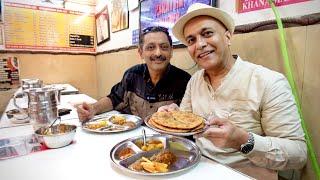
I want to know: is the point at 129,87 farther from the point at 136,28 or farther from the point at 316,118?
the point at 316,118

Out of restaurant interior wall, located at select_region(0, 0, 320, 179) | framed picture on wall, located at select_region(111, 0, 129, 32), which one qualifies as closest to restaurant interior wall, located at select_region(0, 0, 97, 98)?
restaurant interior wall, located at select_region(0, 0, 320, 179)

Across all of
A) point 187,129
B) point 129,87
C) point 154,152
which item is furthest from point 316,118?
point 129,87

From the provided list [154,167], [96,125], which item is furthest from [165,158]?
[96,125]

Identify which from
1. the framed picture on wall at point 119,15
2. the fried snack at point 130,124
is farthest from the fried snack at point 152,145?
the framed picture on wall at point 119,15

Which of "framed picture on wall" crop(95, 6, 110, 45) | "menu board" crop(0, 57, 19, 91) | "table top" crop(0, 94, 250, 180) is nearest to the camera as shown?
"table top" crop(0, 94, 250, 180)

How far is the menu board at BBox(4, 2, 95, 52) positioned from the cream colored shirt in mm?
3485

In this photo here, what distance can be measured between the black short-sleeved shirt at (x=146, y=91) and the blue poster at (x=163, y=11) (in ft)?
1.50

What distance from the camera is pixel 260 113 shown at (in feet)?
3.81

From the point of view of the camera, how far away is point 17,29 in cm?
372

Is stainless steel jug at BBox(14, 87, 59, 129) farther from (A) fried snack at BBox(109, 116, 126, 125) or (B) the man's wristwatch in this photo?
(B) the man's wristwatch

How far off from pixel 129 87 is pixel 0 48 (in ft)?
8.91

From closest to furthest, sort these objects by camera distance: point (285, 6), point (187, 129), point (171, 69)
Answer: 1. point (187, 129)
2. point (285, 6)
3. point (171, 69)

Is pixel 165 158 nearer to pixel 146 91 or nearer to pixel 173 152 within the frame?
pixel 173 152

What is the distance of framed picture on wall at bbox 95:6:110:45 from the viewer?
12.7ft
